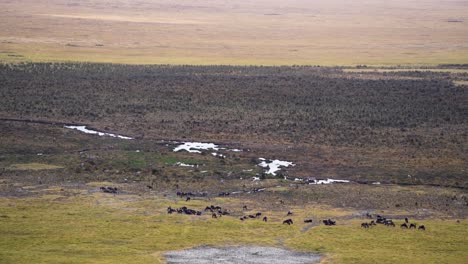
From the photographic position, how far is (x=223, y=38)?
140500mm

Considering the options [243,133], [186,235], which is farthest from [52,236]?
[243,133]

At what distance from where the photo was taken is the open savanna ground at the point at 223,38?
109 meters

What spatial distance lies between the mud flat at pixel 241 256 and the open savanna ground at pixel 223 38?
7258cm

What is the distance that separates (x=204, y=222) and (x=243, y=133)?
21.4 meters

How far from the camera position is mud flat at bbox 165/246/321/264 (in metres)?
28.7

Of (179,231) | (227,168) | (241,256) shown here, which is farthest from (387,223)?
(227,168)

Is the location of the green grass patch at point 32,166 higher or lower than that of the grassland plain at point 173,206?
lower

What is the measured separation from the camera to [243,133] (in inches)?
2164

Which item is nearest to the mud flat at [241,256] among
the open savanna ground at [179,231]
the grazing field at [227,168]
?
the grazing field at [227,168]

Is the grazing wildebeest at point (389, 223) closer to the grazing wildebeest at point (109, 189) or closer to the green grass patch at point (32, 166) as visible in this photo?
the grazing wildebeest at point (109, 189)

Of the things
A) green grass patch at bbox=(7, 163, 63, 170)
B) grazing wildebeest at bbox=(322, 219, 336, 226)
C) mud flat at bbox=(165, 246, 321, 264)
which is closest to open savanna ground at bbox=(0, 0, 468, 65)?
green grass patch at bbox=(7, 163, 63, 170)

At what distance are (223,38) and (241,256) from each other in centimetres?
11332

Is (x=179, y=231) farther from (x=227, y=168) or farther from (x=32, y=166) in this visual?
(x=32, y=166)

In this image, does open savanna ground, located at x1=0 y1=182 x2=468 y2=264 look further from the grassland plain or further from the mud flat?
the mud flat
